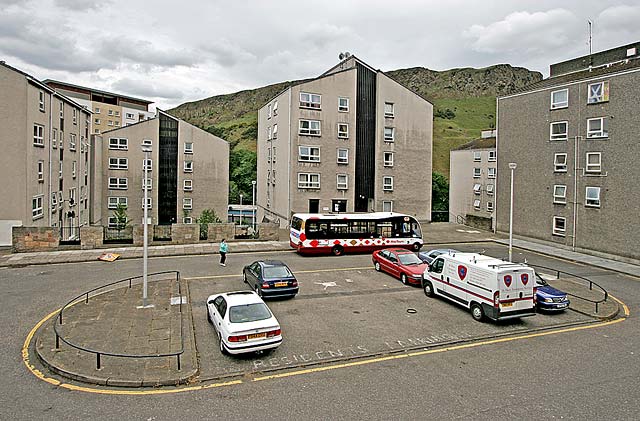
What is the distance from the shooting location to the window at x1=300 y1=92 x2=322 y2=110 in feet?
131

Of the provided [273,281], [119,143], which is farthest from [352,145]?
[273,281]

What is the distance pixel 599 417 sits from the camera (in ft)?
30.3

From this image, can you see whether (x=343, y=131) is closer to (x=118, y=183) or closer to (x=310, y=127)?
(x=310, y=127)

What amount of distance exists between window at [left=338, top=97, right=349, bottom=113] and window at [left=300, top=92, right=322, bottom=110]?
2069 millimetres

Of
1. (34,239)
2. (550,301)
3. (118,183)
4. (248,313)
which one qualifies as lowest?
(550,301)

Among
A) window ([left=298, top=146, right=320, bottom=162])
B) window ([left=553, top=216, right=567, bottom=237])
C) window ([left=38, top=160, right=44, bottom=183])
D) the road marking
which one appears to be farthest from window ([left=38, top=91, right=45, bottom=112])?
window ([left=553, top=216, right=567, bottom=237])

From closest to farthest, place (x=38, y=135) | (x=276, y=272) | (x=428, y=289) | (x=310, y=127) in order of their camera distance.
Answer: (x=276, y=272) → (x=428, y=289) → (x=38, y=135) → (x=310, y=127)

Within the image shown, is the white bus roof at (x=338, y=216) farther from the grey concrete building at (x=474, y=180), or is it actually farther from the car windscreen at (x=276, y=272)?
the grey concrete building at (x=474, y=180)

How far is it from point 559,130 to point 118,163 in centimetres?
4173

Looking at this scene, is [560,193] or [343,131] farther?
[343,131]

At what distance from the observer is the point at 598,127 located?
29766 millimetres

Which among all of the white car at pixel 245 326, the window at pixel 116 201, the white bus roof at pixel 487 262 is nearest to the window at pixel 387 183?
the white bus roof at pixel 487 262

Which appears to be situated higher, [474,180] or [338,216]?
[474,180]

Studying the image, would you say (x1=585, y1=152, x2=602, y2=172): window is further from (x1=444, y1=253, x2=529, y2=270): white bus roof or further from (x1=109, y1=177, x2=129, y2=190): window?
(x1=109, y1=177, x2=129, y2=190): window
